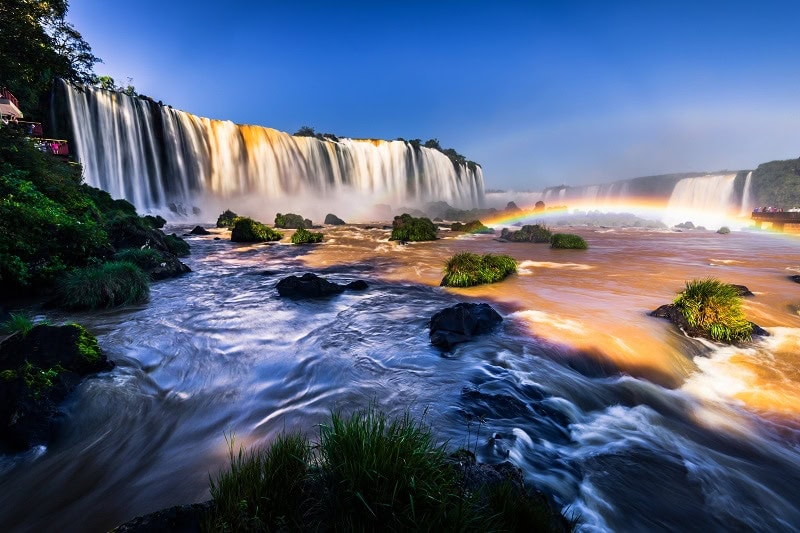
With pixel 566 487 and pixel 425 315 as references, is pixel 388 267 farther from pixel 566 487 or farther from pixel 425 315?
→ pixel 566 487

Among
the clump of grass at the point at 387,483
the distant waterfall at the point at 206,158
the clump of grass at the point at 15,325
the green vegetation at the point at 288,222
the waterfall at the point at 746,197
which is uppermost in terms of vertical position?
the distant waterfall at the point at 206,158

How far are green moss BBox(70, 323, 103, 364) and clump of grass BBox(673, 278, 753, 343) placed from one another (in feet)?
31.6

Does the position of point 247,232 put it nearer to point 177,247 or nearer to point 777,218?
point 177,247

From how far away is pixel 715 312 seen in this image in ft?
21.9

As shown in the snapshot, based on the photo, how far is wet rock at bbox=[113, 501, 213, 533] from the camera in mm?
1961

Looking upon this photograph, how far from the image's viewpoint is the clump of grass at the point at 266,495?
1.99 m

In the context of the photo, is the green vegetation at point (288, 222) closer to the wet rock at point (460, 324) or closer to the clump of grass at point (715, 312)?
the wet rock at point (460, 324)

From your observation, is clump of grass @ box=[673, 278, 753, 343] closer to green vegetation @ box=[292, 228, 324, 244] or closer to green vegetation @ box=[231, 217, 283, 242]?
green vegetation @ box=[292, 228, 324, 244]

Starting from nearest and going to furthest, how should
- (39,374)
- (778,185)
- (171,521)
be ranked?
(171,521) < (39,374) < (778,185)

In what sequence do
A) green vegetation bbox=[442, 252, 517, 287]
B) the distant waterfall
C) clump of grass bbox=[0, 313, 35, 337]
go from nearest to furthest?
clump of grass bbox=[0, 313, 35, 337], green vegetation bbox=[442, 252, 517, 287], the distant waterfall

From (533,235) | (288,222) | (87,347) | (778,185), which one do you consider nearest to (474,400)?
(87,347)

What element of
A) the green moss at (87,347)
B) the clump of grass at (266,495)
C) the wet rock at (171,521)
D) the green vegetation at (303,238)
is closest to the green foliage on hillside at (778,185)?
the green vegetation at (303,238)

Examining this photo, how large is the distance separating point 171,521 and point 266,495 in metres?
0.50

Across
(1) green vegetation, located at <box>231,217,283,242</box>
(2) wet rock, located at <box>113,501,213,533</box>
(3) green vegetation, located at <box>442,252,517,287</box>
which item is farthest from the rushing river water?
(1) green vegetation, located at <box>231,217,283,242</box>
